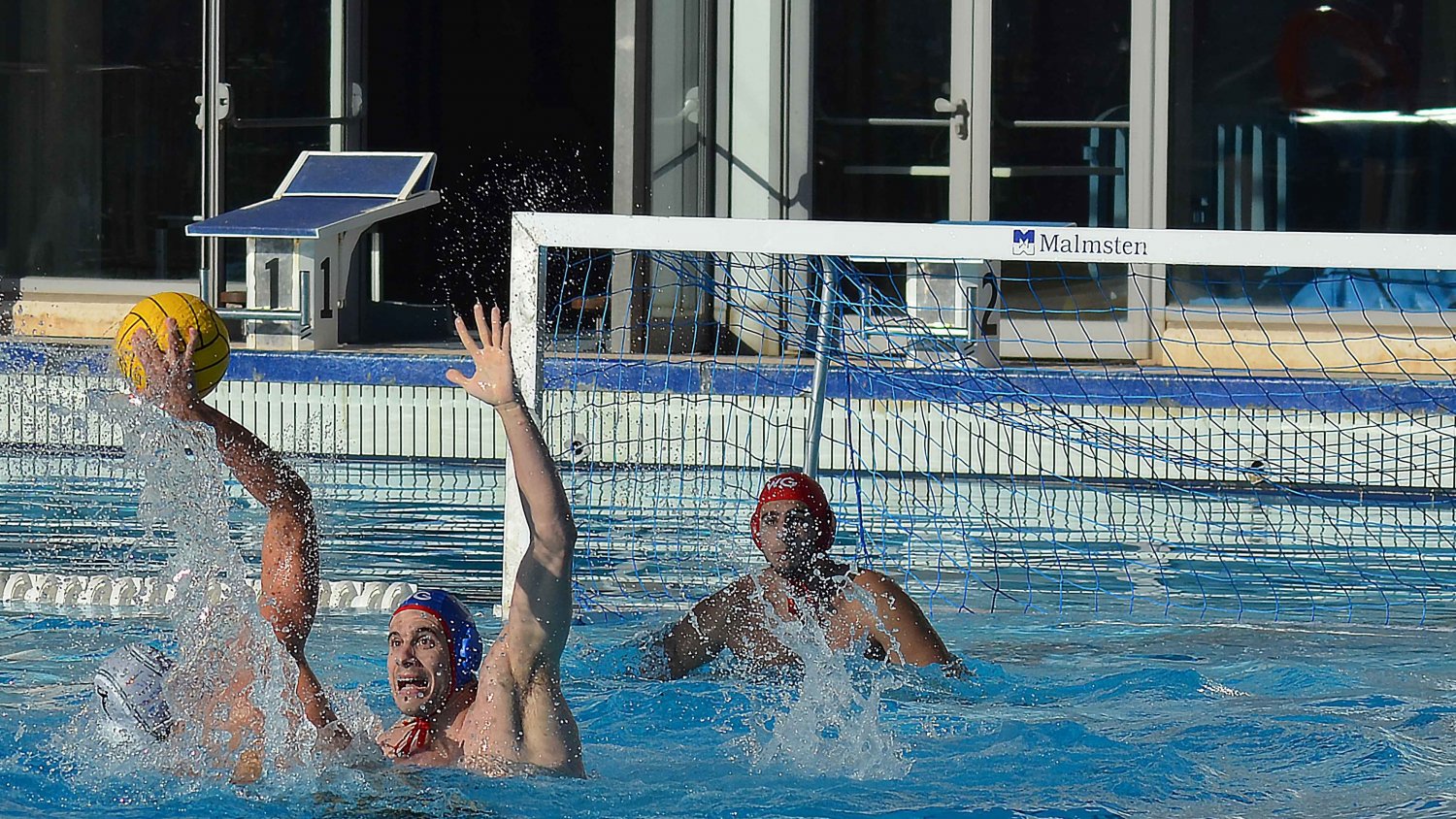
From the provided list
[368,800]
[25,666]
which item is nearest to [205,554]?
[368,800]

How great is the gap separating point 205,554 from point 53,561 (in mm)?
2576

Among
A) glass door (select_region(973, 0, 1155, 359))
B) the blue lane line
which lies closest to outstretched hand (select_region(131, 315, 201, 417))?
the blue lane line

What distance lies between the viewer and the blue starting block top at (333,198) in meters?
8.55

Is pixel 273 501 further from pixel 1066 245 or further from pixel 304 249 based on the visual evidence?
pixel 304 249

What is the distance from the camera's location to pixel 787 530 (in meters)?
4.53

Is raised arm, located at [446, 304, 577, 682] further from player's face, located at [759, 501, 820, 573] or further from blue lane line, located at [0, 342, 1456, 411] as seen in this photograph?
blue lane line, located at [0, 342, 1456, 411]

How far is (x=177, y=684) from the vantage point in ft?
11.9

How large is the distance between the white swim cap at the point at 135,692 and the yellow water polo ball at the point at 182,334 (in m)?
0.54

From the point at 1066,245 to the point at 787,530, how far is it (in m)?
1.07

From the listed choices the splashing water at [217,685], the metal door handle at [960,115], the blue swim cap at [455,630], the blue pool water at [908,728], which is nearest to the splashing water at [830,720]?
the blue pool water at [908,728]

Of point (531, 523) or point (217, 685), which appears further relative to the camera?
point (217, 685)

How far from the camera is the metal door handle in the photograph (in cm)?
945

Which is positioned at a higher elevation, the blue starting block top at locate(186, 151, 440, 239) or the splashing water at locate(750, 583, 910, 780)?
the blue starting block top at locate(186, 151, 440, 239)

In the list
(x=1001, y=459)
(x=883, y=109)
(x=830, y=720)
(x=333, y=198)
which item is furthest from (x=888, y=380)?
(x=333, y=198)
